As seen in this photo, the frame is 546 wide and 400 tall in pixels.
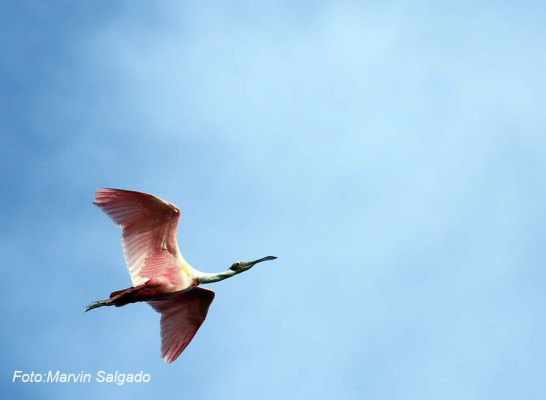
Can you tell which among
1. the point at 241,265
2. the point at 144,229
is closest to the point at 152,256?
the point at 144,229

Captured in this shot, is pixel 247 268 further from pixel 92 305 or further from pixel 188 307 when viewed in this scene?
pixel 92 305

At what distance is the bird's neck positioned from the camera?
1170 inches

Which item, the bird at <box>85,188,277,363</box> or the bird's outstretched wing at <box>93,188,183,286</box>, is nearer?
the bird's outstretched wing at <box>93,188,183,286</box>

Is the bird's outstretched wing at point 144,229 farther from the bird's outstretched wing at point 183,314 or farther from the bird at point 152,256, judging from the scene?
A: the bird's outstretched wing at point 183,314

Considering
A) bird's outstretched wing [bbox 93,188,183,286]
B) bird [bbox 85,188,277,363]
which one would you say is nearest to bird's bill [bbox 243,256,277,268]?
bird [bbox 85,188,277,363]

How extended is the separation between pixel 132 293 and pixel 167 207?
245cm

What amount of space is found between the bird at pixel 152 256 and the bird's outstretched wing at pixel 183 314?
18 centimetres

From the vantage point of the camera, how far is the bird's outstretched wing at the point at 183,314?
3098cm

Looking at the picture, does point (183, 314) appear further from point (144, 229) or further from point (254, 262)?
point (144, 229)

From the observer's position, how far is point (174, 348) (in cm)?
3086

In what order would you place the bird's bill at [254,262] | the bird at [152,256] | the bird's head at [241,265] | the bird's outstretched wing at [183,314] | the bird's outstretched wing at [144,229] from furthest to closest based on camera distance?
the bird's outstretched wing at [183,314] < the bird's head at [241,265] < the bird's bill at [254,262] < the bird at [152,256] < the bird's outstretched wing at [144,229]

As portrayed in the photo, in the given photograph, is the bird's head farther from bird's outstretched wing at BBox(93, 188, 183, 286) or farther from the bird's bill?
bird's outstretched wing at BBox(93, 188, 183, 286)

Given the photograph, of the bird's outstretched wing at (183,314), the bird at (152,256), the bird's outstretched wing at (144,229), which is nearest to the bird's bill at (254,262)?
the bird at (152,256)

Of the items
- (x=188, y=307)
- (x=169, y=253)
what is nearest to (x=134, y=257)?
(x=169, y=253)
